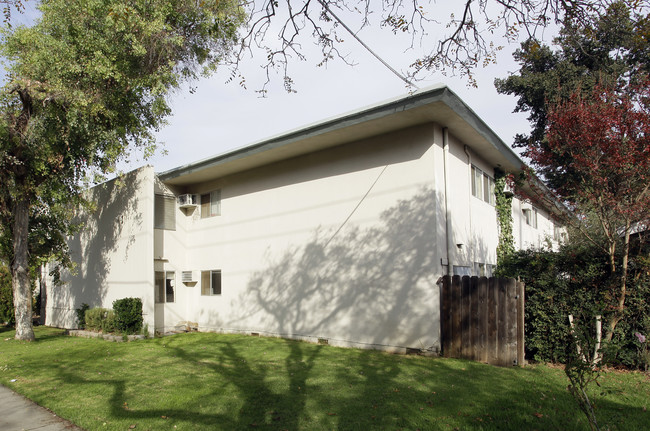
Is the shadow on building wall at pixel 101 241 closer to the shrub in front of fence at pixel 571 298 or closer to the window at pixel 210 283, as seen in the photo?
the window at pixel 210 283

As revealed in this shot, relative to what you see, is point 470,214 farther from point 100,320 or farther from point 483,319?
point 100,320

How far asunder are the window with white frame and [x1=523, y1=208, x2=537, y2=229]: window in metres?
3.79

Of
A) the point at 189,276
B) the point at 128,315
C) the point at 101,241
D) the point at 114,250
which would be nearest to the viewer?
the point at 128,315

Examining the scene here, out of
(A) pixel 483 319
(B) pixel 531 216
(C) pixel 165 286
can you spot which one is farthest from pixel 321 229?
(B) pixel 531 216

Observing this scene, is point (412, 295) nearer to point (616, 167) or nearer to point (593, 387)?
point (593, 387)

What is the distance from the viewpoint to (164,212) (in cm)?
1506

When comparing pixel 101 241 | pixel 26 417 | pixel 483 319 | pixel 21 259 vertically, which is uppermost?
pixel 101 241

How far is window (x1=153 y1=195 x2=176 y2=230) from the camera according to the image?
14.8 m

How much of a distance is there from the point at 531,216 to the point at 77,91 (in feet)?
53.1

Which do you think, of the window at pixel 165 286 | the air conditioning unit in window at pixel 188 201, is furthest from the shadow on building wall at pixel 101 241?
the air conditioning unit in window at pixel 188 201

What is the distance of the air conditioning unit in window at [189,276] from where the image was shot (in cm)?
1501

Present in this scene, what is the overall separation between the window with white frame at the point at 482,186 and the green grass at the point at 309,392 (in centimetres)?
541

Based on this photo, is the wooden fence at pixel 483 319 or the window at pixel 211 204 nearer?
the wooden fence at pixel 483 319

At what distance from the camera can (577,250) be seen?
836cm
